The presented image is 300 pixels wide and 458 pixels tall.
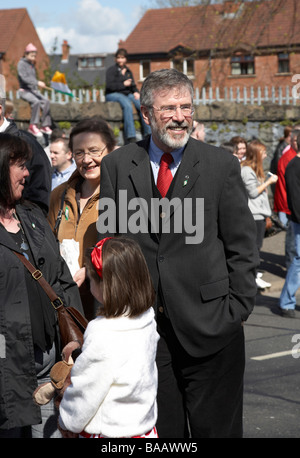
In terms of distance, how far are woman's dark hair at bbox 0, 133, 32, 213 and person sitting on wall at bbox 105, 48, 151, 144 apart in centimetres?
1057

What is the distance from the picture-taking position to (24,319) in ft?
12.1

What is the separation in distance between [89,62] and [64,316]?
8932 cm

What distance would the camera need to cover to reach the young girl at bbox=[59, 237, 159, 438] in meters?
3.02

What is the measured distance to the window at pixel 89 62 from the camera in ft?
295

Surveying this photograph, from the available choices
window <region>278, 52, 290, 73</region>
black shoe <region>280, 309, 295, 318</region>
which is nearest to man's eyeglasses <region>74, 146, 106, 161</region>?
black shoe <region>280, 309, 295, 318</region>

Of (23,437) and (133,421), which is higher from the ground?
(133,421)

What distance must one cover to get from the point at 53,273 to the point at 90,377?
3.43 feet

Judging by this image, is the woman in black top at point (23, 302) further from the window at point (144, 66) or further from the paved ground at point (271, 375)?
the window at point (144, 66)

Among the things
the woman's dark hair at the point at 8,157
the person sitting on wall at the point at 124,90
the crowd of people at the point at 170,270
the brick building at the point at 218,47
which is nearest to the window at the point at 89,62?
the brick building at the point at 218,47

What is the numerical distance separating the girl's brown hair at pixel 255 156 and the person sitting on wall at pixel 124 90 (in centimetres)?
392

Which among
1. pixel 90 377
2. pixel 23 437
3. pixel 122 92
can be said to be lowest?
pixel 23 437

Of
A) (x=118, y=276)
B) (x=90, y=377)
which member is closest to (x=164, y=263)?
(x=118, y=276)

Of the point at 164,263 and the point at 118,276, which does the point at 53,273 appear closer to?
the point at 164,263
